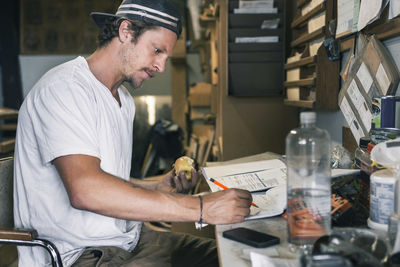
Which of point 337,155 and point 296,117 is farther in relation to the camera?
point 296,117

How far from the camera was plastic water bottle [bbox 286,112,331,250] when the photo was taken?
0.89m

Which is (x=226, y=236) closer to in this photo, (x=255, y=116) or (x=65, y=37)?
(x=255, y=116)

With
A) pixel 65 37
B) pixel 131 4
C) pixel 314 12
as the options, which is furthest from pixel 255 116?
pixel 65 37

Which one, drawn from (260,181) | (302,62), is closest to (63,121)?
(260,181)

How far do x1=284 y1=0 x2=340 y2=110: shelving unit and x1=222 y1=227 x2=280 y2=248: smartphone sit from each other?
3.40ft

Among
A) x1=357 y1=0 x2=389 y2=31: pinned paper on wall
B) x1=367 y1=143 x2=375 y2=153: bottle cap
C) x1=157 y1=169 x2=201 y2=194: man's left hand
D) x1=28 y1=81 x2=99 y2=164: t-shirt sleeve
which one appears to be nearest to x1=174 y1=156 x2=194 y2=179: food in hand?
x1=157 y1=169 x2=201 y2=194: man's left hand

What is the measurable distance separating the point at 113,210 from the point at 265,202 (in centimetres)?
48

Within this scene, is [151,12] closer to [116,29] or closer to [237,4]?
[116,29]

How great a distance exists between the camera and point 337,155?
55.7 inches

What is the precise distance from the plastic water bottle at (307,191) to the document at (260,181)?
0.19 meters

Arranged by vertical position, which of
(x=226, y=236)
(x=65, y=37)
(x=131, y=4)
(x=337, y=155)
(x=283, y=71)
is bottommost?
(x=226, y=236)

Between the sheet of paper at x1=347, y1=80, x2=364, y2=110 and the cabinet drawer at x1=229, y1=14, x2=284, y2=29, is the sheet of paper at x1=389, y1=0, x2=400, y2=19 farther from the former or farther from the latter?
the cabinet drawer at x1=229, y1=14, x2=284, y2=29

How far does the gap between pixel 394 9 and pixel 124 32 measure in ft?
3.08

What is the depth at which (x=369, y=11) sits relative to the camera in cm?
137
